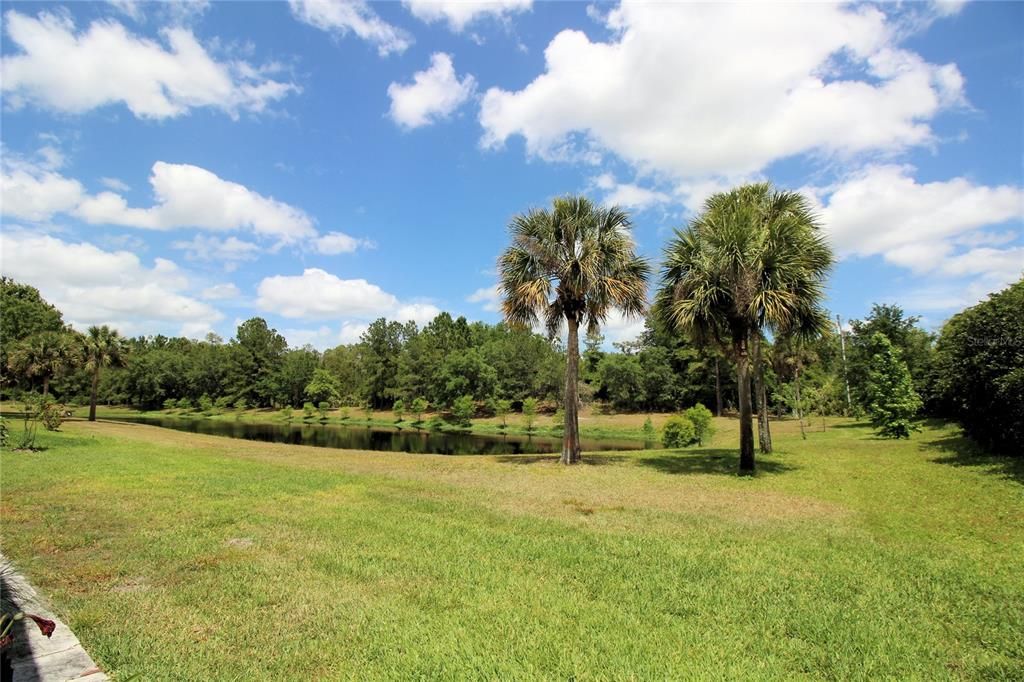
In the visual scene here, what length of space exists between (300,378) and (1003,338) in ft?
268

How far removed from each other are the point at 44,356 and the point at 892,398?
194ft

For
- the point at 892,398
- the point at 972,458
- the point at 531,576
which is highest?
the point at 892,398

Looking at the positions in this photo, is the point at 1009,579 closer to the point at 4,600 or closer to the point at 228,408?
the point at 4,600

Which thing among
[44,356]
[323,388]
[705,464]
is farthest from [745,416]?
[323,388]

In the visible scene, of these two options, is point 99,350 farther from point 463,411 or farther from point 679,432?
point 679,432

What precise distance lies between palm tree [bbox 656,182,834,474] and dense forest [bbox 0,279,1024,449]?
1362mm

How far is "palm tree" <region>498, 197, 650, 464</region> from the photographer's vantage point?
1691cm

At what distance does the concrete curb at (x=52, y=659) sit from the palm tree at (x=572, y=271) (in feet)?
45.5

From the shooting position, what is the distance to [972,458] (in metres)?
14.0

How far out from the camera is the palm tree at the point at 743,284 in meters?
14.3

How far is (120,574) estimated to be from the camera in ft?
19.7

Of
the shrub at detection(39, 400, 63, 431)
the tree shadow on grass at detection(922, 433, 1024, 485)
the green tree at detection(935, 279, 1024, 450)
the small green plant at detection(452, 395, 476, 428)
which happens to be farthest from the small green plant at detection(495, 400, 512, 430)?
the green tree at detection(935, 279, 1024, 450)

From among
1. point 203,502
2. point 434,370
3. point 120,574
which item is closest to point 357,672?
point 120,574

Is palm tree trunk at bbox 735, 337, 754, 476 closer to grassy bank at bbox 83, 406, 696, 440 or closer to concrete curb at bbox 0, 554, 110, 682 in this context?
concrete curb at bbox 0, 554, 110, 682
